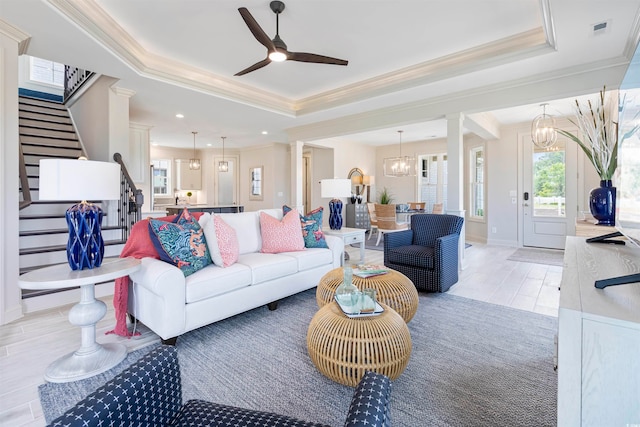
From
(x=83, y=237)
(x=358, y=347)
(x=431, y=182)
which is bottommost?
(x=358, y=347)

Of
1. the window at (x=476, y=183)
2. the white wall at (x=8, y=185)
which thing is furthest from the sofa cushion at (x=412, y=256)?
the window at (x=476, y=183)

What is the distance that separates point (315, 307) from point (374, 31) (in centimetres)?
289

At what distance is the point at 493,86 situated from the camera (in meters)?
3.98

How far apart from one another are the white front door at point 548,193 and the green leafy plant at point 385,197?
319 centimetres

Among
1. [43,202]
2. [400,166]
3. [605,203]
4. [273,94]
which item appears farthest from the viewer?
[400,166]

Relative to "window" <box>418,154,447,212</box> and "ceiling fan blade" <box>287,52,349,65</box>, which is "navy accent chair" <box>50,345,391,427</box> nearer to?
"ceiling fan blade" <box>287,52,349,65</box>

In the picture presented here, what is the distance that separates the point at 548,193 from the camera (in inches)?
238

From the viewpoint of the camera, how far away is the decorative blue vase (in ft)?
8.07

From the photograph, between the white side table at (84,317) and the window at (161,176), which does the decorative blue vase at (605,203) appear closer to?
the white side table at (84,317)

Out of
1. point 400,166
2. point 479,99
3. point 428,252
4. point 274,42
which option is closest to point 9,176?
point 274,42

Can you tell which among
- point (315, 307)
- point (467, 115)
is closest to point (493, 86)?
point (467, 115)

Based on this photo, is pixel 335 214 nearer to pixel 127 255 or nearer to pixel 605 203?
pixel 127 255

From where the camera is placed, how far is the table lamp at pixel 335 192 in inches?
179

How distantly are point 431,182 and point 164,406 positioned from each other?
860cm
